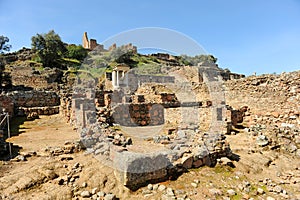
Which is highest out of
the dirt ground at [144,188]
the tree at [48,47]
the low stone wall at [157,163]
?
the tree at [48,47]

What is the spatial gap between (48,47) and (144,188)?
41.7 m

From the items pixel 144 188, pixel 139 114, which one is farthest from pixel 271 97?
pixel 144 188

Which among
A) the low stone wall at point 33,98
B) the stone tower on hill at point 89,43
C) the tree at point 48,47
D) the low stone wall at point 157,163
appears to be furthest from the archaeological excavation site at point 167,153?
the stone tower on hill at point 89,43

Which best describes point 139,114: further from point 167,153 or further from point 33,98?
point 33,98

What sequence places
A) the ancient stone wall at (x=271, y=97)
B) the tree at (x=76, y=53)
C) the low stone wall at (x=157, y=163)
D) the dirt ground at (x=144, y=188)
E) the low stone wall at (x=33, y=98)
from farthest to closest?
the tree at (x=76, y=53) < the low stone wall at (x=33, y=98) < the ancient stone wall at (x=271, y=97) < the low stone wall at (x=157, y=163) < the dirt ground at (x=144, y=188)

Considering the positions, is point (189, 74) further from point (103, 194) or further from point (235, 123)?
point (103, 194)

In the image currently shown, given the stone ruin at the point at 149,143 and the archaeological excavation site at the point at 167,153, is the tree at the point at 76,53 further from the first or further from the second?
the stone ruin at the point at 149,143

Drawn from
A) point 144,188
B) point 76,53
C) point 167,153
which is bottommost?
point 144,188

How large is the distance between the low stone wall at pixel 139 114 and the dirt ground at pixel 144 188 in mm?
5460

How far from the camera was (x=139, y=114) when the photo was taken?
12.3 metres

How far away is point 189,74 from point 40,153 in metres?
18.7

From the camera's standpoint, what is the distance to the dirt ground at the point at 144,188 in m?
4.16

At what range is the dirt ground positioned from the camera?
4164 millimetres

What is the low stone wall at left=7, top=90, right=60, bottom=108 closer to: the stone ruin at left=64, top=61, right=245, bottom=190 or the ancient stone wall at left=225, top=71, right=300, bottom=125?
the stone ruin at left=64, top=61, right=245, bottom=190
